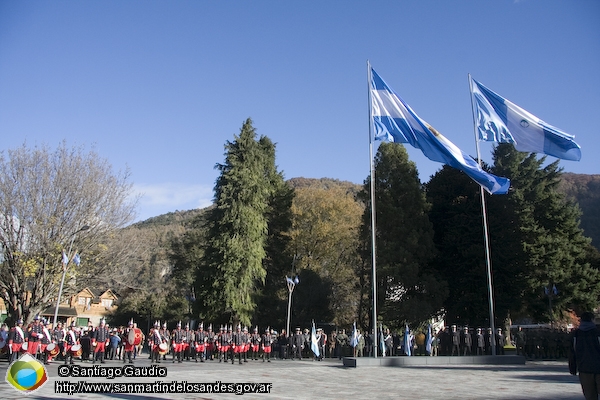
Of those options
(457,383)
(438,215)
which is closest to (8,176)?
(457,383)

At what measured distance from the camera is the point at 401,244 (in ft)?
123

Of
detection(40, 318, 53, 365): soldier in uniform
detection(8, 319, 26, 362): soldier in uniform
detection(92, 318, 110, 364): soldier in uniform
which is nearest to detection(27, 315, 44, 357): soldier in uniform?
detection(40, 318, 53, 365): soldier in uniform

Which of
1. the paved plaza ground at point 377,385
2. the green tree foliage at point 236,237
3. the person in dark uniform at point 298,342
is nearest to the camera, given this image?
the paved plaza ground at point 377,385

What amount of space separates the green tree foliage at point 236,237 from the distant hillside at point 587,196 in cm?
4432

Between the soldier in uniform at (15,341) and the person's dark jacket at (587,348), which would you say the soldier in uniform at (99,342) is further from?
the person's dark jacket at (587,348)

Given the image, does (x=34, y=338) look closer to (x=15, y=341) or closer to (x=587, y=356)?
(x=15, y=341)

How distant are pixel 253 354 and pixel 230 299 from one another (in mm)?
5920

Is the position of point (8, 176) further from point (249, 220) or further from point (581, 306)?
point (581, 306)

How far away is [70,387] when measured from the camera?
1173cm

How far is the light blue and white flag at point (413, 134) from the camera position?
1942cm

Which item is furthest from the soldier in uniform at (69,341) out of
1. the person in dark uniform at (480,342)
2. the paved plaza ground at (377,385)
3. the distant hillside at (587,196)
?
the distant hillside at (587,196)

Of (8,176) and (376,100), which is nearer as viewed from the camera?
(376,100)

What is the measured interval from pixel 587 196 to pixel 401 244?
256 ft

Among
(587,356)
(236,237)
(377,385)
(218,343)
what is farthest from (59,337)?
(587,356)
